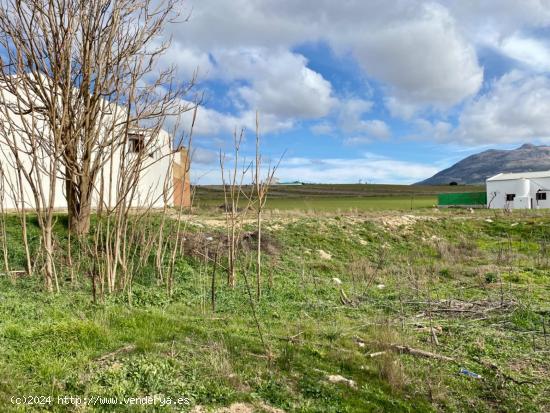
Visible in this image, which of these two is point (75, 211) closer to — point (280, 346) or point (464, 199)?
point (280, 346)

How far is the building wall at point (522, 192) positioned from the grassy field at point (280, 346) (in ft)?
108

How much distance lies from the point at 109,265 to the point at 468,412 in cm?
523

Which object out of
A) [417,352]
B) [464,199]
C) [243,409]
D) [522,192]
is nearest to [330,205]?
[464,199]

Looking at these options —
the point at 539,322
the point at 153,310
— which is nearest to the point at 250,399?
the point at 153,310

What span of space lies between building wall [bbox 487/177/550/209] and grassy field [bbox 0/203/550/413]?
3277 cm

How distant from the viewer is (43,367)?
3670mm

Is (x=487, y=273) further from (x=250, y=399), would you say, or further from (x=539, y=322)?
(x=250, y=399)

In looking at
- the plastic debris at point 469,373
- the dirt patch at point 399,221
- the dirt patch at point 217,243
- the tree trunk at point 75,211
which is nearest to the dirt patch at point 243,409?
the plastic debris at point 469,373

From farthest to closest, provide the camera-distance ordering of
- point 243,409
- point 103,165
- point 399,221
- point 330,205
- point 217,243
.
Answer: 1. point 330,205
2. point 399,221
3. point 217,243
4. point 103,165
5. point 243,409

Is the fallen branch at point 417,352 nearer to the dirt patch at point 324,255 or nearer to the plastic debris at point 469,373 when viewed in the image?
the plastic debris at point 469,373

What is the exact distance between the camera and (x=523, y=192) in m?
38.0

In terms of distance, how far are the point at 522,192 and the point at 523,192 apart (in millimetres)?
81

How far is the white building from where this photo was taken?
37594 mm

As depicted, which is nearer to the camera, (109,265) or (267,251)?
(109,265)
